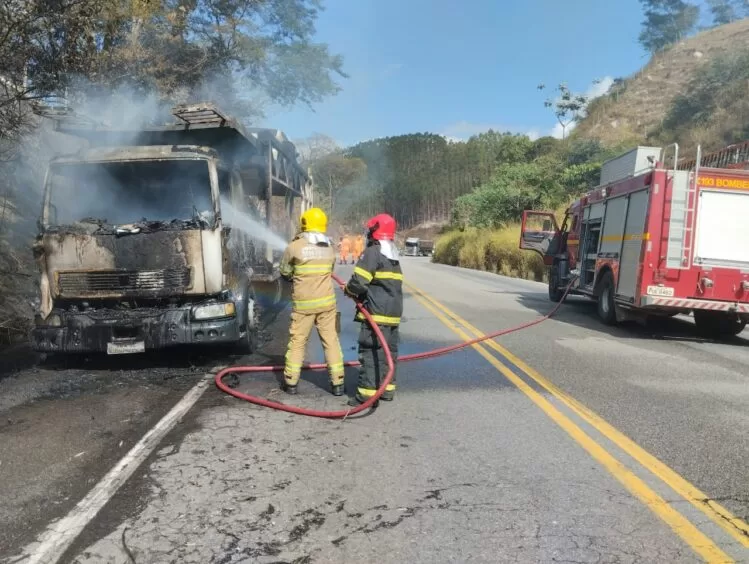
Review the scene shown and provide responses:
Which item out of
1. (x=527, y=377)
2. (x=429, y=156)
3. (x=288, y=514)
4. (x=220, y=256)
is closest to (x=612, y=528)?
(x=288, y=514)

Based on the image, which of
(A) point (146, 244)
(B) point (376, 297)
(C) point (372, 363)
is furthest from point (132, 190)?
(C) point (372, 363)

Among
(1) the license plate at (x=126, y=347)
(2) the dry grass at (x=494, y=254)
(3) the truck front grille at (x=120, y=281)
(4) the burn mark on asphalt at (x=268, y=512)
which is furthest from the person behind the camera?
(2) the dry grass at (x=494, y=254)

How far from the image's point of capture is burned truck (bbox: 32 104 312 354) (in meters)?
6.02

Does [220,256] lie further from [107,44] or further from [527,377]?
[107,44]

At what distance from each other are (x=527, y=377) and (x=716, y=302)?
14.2ft

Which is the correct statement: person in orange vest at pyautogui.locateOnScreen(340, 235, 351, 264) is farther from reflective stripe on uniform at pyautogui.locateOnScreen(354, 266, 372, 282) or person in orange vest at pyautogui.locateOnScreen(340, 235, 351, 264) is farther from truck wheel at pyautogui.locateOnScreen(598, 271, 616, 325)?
reflective stripe on uniform at pyautogui.locateOnScreen(354, 266, 372, 282)

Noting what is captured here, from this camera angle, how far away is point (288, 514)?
10.5 feet

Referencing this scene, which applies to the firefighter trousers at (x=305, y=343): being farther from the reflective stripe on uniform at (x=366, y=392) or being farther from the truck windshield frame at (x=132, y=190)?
the truck windshield frame at (x=132, y=190)

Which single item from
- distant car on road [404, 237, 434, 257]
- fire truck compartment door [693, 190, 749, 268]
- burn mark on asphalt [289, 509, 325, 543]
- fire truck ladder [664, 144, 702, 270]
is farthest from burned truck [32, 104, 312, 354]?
distant car on road [404, 237, 434, 257]

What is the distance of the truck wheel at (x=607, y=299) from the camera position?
10.5m

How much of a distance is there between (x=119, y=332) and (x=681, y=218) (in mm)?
7909

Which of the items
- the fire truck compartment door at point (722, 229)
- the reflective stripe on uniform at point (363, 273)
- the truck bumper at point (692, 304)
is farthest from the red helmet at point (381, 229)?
the fire truck compartment door at point (722, 229)

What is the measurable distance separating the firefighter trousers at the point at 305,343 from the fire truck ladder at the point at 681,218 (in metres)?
5.97

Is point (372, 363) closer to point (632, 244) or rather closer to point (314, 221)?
point (314, 221)
